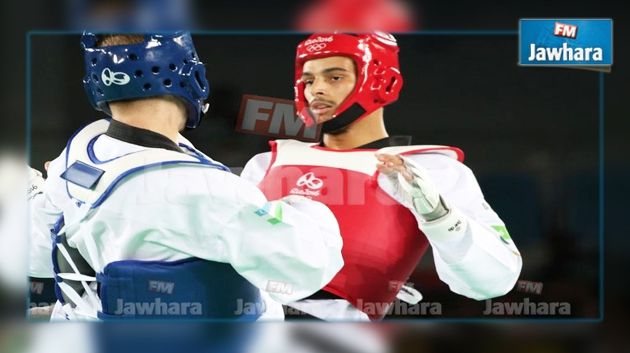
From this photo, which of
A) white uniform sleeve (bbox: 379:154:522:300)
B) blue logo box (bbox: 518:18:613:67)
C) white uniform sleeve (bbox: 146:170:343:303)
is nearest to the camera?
white uniform sleeve (bbox: 146:170:343:303)

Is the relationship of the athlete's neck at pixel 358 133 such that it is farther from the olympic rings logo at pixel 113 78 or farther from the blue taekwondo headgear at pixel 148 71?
the olympic rings logo at pixel 113 78

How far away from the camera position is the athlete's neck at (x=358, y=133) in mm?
2670

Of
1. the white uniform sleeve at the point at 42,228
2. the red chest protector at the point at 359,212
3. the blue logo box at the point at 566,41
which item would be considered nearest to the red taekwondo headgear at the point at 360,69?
the red chest protector at the point at 359,212

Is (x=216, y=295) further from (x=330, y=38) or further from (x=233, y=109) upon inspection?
(x=330, y=38)

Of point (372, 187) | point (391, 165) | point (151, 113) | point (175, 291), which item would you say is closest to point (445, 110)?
point (391, 165)

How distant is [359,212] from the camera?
8.55ft

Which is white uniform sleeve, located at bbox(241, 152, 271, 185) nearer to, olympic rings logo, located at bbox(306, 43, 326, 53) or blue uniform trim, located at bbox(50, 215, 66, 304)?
olympic rings logo, located at bbox(306, 43, 326, 53)

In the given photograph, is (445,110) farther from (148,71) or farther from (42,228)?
(42,228)

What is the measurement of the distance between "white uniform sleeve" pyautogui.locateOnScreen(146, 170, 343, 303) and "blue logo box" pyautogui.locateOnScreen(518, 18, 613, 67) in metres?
1.01

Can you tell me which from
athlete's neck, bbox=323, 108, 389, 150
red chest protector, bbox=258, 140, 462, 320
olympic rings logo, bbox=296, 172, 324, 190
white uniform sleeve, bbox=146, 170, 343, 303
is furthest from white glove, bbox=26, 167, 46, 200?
athlete's neck, bbox=323, 108, 389, 150

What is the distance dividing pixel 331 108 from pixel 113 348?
1226 mm

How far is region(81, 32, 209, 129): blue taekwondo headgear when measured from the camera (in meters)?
2.53

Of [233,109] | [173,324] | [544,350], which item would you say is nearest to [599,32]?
[544,350]

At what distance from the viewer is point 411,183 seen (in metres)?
2.56
